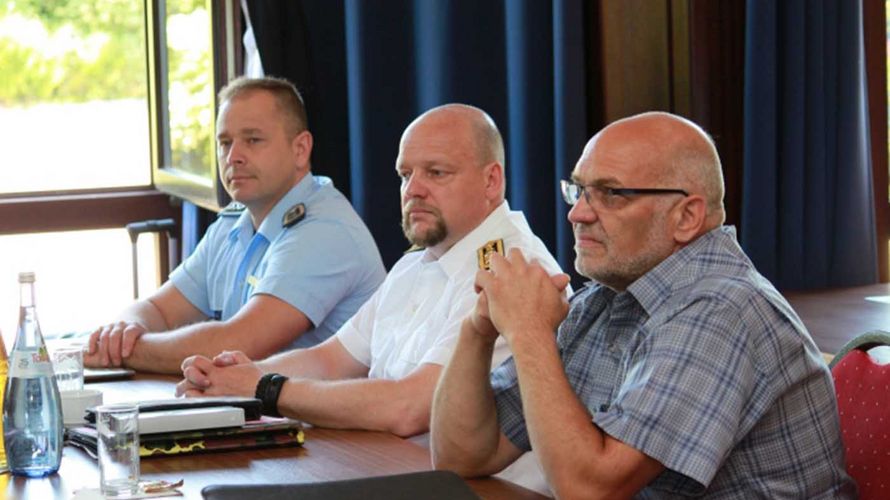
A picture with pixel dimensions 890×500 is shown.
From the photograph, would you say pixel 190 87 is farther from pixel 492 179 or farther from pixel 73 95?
pixel 492 179

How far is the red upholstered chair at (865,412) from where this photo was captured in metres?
1.84

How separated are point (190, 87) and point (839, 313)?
8.16 feet

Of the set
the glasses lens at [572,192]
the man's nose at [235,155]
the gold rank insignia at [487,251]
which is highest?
the man's nose at [235,155]

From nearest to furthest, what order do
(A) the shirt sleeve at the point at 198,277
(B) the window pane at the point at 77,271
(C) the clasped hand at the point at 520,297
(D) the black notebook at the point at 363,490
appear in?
1. (D) the black notebook at the point at 363,490
2. (C) the clasped hand at the point at 520,297
3. (A) the shirt sleeve at the point at 198,277
4. (B) the window pane at the point at 77,271

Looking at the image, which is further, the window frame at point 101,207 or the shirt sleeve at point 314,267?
the window frame at point 101,207

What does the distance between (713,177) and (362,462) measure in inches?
24.8

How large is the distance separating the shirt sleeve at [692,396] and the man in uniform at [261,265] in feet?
4.48

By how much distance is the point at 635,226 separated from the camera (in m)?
1.89

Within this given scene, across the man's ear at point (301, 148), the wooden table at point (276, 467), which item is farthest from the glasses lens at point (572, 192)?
the man's ear at point (301, 148)

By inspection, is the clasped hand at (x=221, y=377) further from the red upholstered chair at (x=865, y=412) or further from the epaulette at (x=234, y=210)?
the epaulette at (x=234, y=210)

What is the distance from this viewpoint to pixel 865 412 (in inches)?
74.4

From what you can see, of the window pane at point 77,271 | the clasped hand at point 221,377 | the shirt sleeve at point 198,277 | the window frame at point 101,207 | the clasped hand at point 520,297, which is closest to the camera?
the clasped hand at point 520,297

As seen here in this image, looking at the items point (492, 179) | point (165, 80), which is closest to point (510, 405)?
point (492, 179)

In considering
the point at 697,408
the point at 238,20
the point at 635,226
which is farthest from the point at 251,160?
the point at 697,408
